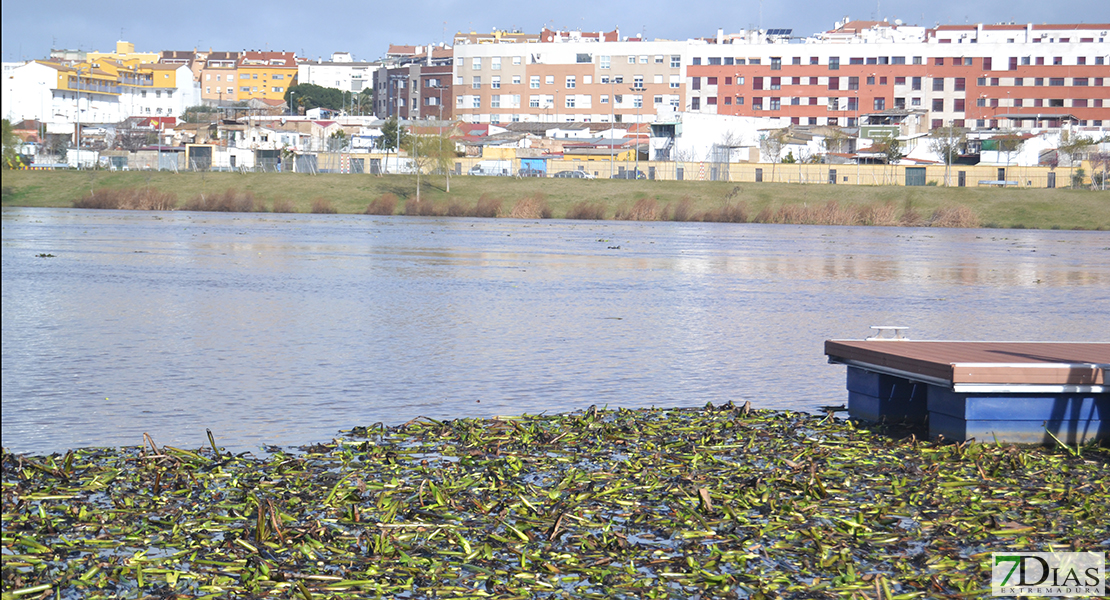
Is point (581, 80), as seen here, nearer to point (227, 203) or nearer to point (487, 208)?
point (487, 208)

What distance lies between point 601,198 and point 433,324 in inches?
2543

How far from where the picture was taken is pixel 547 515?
7629 mm

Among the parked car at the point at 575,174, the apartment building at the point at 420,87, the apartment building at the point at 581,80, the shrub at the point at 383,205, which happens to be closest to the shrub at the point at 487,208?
the shrub at the point at 383,205

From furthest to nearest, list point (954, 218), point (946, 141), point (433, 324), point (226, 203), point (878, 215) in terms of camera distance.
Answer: point (946, 141)
point (226, 203)
point (878, 215)
point (954, 218)
point (433, 324)

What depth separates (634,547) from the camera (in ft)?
23.2

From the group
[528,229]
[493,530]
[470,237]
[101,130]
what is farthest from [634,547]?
[101,130]

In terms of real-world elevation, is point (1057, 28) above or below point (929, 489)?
above

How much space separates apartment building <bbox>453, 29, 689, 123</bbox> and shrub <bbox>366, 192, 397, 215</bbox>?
70.4 metres

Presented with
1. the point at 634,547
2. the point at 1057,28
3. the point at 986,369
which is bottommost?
the point at 634,547

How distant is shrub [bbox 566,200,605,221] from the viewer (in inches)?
3098

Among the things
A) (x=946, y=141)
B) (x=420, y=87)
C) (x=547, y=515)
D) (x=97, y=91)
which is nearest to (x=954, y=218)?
(x=946, y=141)

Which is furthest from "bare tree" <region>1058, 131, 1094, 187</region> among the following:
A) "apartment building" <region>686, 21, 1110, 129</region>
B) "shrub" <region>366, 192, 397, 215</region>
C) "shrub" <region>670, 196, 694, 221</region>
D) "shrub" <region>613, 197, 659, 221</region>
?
"shrub" <region>366, 192, 397, 215</region>

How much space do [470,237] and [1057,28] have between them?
123228 millimetres

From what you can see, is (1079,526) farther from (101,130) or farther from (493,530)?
(101,130)
